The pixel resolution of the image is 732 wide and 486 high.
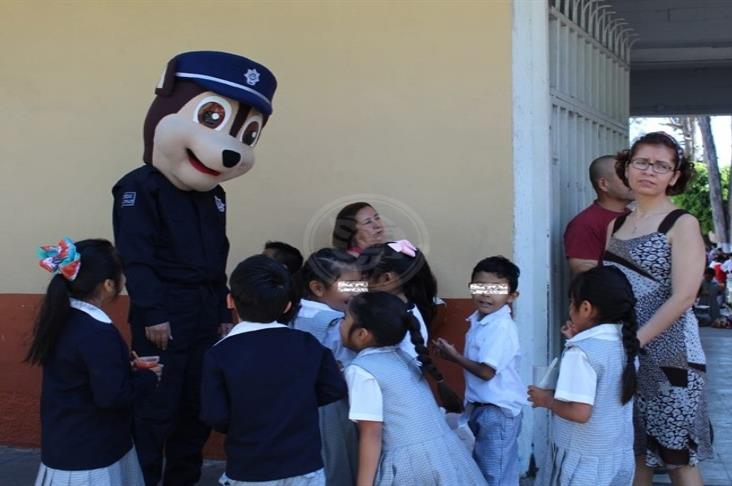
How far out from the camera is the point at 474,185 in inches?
186

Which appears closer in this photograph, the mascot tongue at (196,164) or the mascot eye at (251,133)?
the mascot tongue at (196,164)

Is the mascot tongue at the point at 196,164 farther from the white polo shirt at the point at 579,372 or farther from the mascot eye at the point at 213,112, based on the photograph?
the white polo shirt at the point at 579,372

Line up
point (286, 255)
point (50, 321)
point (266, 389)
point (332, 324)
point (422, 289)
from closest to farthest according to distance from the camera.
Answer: point (266, 389), point (50, 321), point (332, 324), point (422, 289), point (286, 255)

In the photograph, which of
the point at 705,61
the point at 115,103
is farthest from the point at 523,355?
the point at 705,61

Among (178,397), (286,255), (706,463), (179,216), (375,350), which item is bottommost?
(706,463)

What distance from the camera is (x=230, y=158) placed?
3936 millimetres

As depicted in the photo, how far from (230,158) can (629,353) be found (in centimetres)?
183

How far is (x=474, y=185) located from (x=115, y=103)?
2056 millimetres

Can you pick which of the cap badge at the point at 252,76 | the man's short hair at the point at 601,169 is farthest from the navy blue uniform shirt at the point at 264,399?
the man's short hair at the point at 601,169

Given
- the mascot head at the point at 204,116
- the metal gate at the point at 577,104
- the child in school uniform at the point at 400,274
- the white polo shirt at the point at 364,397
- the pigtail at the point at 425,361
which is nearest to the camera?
the white polo shirt at the point at 364,397

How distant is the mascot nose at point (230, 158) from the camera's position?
392 cm

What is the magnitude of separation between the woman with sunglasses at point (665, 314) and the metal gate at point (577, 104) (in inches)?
47.5

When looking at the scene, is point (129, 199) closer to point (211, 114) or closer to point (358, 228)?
point (211, 114)

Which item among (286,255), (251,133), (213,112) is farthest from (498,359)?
(213,112)
